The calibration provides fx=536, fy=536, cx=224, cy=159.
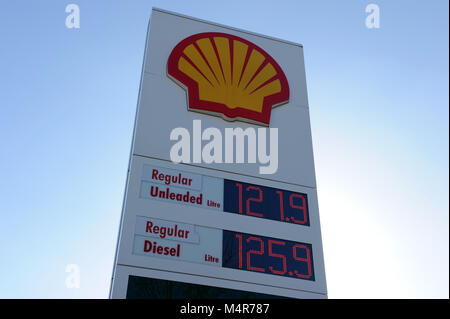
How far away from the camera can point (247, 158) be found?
8180 millimetres

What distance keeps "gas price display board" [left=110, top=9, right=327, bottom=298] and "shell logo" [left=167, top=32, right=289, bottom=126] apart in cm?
2

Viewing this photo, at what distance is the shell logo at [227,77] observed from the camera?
8594 millimetres

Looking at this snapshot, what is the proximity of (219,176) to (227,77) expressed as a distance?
2.04m

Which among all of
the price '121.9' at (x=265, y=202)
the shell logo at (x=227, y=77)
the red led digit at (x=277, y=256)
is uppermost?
the shell logo at (x=227, y=77)

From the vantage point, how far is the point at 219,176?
7.70 m

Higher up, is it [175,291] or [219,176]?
[219,176]

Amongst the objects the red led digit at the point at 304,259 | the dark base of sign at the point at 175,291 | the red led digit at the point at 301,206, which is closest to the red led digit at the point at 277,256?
the red led digit at the point at 304,259

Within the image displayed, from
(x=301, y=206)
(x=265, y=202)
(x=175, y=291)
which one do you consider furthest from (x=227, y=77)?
(x=175, y=291)

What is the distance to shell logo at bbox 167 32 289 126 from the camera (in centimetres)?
859

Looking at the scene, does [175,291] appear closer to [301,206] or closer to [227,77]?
[301,206]

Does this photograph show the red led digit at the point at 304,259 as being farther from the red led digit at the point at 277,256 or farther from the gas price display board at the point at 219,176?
the red led digit at the point at 277,256

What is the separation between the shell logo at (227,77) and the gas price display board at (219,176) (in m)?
0.02
